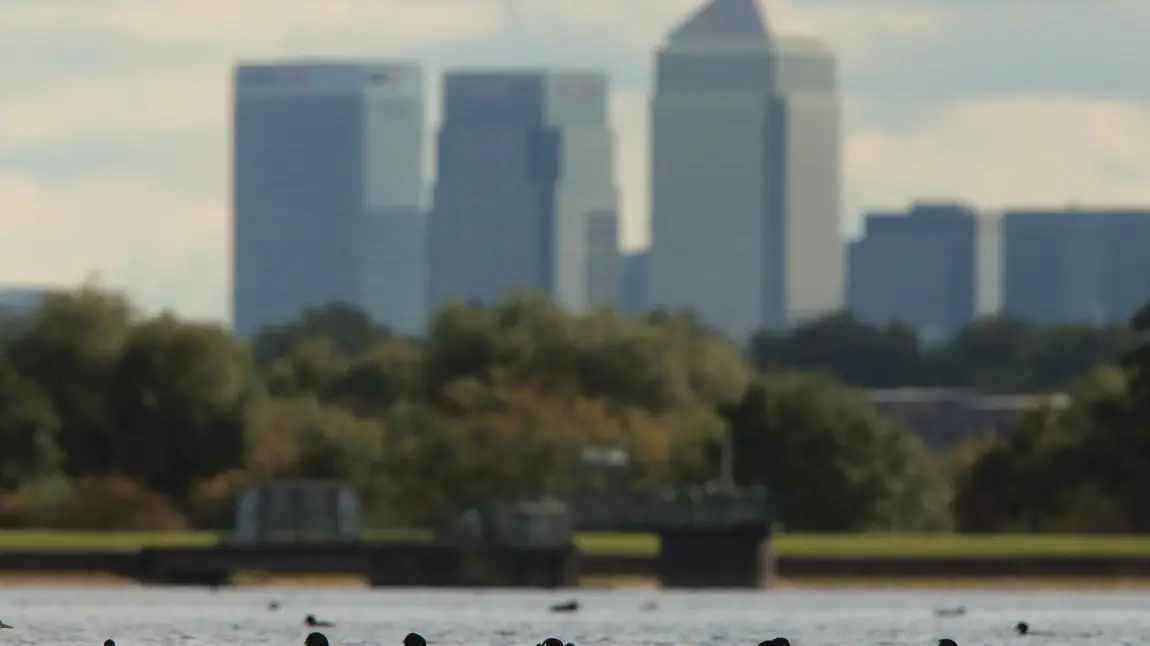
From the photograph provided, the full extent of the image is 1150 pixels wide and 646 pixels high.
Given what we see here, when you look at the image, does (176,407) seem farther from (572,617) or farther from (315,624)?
(315,624)

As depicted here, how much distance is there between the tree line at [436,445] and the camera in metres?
139

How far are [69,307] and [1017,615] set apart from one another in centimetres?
6795

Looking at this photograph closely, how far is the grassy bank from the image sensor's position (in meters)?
115

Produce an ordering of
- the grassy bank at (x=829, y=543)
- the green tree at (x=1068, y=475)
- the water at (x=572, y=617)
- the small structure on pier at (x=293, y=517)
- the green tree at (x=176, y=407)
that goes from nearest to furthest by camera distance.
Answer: the water at (x=572, y=617)
the small structure on pier at (x=293, y=517)
the grassy bank at (x=829, y=543)
the green tree at (x=1068, y=475)
the green tree at (x=176, y=407)

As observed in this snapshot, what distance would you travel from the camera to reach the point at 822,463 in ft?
472

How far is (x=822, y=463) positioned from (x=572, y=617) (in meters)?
56.4

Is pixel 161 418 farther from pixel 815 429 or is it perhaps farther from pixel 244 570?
pixel 244 570

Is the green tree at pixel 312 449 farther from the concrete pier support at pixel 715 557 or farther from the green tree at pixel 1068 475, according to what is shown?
the concrete pier support at pixel 715 557

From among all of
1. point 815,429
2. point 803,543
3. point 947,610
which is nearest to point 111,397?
point 815,429

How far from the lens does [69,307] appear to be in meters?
152

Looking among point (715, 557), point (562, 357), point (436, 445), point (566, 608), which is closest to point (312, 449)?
point (436, 445)

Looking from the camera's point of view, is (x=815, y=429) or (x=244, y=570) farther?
(x=815, y=429)

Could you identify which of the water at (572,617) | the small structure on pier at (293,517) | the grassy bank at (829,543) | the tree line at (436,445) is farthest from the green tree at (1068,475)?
the small structure on pier at (293,517)

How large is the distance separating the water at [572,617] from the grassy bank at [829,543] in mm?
6445
